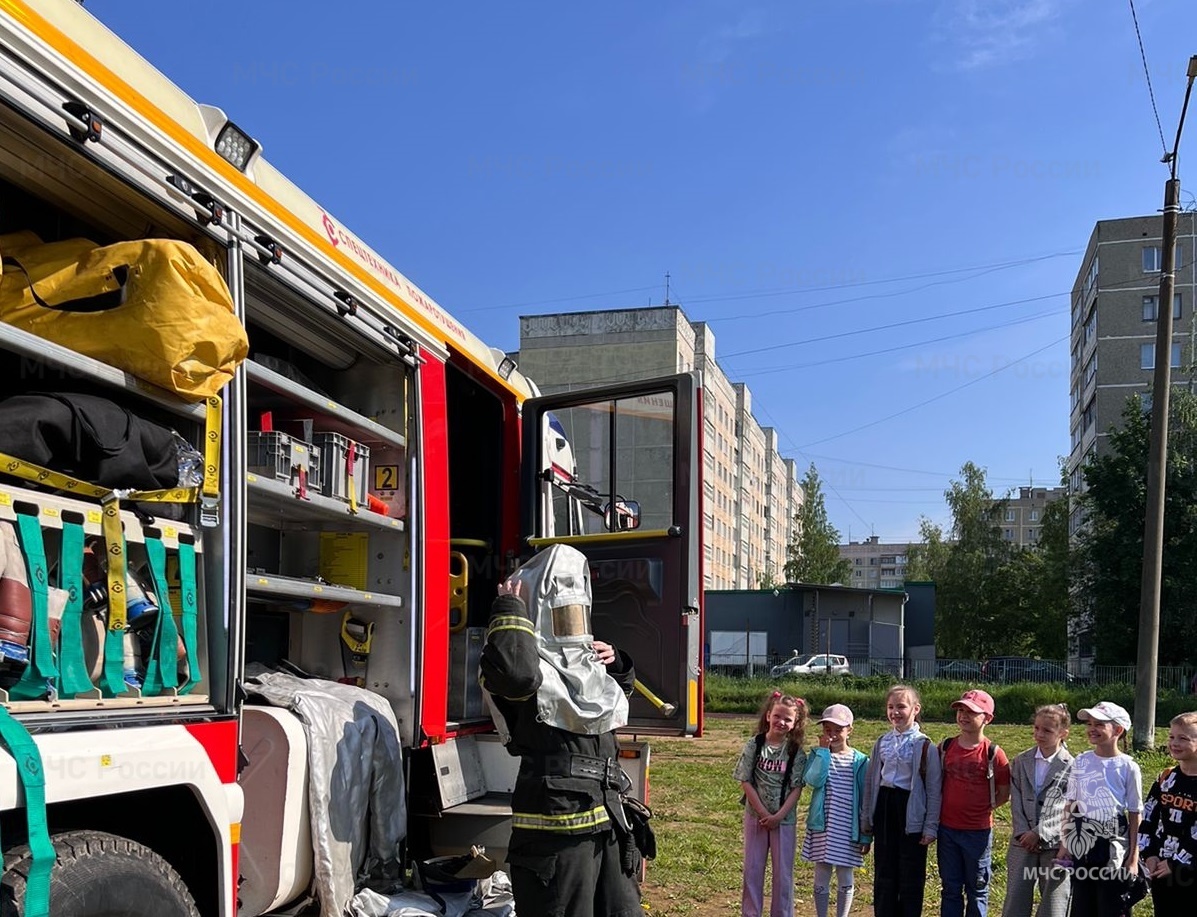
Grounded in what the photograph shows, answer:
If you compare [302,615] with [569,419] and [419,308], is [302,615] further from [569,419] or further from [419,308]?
[569,419]

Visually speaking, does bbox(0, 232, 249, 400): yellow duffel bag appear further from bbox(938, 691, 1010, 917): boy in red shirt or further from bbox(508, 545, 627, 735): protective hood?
bbox(938, 691, 1010, 917): boy in red shirt

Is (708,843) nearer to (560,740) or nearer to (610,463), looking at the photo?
(610,463)

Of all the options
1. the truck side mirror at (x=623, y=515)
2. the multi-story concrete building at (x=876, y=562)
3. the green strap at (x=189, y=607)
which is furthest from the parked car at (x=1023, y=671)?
the multi-story concrete building at (x=876, y=562)

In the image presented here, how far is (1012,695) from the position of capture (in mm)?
24422

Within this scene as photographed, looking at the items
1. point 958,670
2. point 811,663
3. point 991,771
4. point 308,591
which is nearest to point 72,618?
point 308,591

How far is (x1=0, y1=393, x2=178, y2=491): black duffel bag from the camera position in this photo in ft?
9.28

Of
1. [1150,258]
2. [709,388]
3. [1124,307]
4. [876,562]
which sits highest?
[1150,258]

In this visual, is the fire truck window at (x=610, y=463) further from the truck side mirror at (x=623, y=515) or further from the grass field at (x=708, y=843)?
the grass field at (x=708, y=843)

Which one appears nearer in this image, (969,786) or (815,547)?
(969,786)

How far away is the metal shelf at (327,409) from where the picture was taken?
13.0ft

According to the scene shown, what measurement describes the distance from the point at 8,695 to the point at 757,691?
2669 cm

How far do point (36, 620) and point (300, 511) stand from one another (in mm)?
1749

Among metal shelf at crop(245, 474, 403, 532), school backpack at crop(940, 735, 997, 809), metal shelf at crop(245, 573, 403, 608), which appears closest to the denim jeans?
school backpack at crop(940, 735, 997, 809)

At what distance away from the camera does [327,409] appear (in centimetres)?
445
